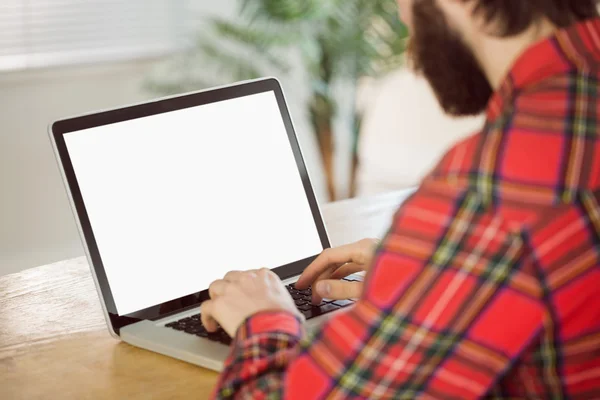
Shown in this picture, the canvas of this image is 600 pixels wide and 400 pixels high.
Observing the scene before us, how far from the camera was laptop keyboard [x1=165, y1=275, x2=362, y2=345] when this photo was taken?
41.5 inches

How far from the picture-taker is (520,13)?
2.44 ft

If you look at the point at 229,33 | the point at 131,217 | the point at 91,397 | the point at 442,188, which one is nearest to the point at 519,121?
the point at 442,188

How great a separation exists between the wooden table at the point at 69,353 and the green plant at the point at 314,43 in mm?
2142

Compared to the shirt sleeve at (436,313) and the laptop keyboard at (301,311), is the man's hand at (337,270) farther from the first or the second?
the shirt sleeve at (436,313)

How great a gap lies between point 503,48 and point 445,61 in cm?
6

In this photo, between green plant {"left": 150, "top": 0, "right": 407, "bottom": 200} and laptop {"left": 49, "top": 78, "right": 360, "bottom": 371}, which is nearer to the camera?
laptop {"left": 49, "top": 78, "right": 360, "bottom": 371}

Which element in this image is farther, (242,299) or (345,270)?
(345,270)

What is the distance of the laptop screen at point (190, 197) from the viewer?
116cm

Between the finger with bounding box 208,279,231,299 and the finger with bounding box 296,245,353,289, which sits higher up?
the finger with bounding box 208,279,231,299

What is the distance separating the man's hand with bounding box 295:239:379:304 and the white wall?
229 cm

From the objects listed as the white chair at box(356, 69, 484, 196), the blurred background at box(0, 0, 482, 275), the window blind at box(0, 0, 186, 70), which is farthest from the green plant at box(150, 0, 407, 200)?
the white chair at box(356, 69, 484, 196)

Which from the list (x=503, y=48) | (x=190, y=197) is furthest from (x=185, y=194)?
(x=503, y=48)

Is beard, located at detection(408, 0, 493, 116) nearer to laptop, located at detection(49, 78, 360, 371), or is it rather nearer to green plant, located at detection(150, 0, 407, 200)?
laptop, located at detection(49, 78, 360, 371)

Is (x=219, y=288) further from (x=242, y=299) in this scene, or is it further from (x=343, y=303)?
(x=343, y=303)
